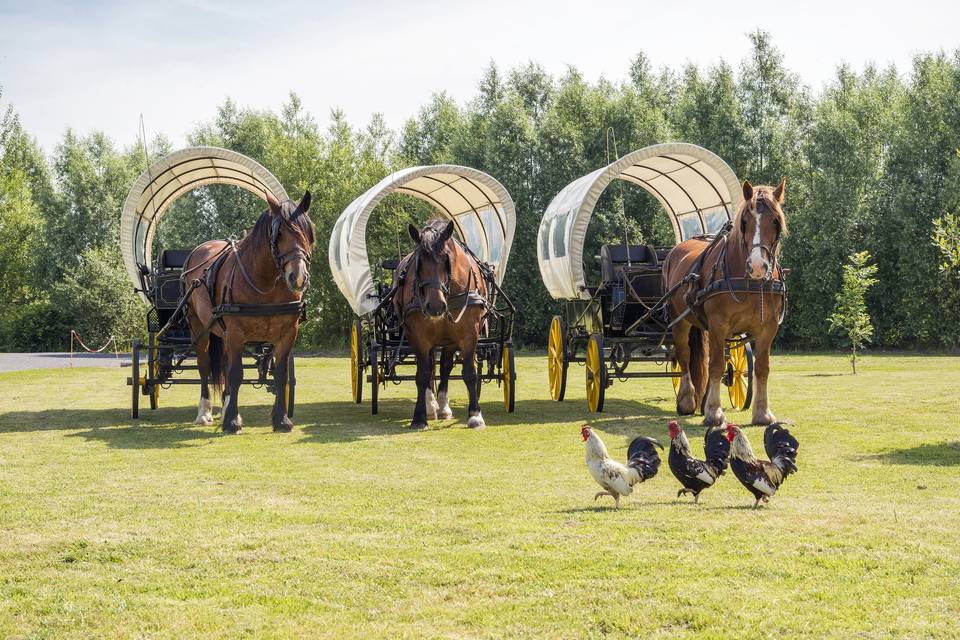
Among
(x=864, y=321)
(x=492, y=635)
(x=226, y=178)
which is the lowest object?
(x=492, y=635)

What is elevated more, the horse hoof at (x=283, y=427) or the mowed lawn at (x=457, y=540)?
the horse hoof at (x=283, y=427)

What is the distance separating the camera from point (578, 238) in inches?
487

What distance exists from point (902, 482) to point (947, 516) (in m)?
1.32

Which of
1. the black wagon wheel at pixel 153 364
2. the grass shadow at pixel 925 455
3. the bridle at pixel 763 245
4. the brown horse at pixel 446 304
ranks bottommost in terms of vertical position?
the grass shadow at pixel 925 455

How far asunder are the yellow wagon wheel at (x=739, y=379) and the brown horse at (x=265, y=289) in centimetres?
522

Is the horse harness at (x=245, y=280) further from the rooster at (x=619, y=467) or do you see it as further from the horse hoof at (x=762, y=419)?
the horse hoof at (x=762, y=419)

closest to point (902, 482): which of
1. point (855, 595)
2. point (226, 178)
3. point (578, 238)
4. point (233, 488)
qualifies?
point (855, 595)

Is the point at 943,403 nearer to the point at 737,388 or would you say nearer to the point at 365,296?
the point at 737,388

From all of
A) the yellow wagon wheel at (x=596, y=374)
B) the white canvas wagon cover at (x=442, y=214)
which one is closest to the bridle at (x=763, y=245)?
the yellow wagon wheel at (x=596, y=374)

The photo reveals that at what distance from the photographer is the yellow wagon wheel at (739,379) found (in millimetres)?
12371

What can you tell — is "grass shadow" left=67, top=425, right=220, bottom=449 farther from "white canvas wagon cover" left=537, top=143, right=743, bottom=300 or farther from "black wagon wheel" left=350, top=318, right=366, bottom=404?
"white canvas wagon cover" left=537, top=143, right=743, bottom=300

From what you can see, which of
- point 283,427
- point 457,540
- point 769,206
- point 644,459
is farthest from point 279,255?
point 457,540

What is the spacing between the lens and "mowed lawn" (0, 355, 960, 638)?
414 centimetres

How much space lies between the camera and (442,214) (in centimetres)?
1535
